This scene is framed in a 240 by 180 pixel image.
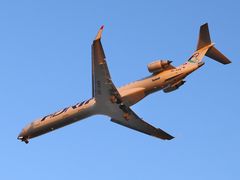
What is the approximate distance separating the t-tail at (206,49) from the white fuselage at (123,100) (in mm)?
2572

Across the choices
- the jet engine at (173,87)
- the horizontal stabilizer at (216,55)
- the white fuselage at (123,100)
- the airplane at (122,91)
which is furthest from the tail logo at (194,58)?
the jet engine at (173,87)

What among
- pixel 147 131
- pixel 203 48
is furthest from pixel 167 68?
pixel 147 131

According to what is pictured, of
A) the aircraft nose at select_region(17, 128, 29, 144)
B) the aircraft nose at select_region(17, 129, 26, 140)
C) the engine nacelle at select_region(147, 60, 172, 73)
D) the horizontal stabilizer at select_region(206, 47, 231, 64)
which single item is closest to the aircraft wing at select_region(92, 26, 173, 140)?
the engine nacelle at select_region(147, 60, 172, 73)

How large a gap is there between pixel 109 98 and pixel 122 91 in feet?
6.41

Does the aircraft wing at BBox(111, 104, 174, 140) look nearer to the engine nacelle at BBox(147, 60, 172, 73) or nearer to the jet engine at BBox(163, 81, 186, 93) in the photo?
the jet engine at BBox(163, 81, 186, 93)

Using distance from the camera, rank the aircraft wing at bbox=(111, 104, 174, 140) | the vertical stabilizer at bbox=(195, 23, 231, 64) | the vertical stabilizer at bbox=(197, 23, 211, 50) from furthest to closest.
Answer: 1. the vertical stabilizer at bbox=(197, 23, 211, 50)
2. the vertical stabilizer at bbox=(195, 23, 231, 64)
3. the aircraft wing at bbox=(111, 104, 174, 140)

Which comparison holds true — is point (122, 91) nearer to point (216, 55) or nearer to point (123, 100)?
point (123, 100)

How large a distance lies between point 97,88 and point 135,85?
13.1ft

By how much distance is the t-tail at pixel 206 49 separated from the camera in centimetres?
5876

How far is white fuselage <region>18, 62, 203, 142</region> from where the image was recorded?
55938 mm

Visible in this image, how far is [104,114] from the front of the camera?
60.1 metres

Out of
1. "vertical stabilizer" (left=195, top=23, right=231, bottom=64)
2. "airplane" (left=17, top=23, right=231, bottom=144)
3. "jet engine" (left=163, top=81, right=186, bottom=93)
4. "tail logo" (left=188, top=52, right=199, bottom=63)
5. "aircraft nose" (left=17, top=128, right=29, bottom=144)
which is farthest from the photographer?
"aircraft nose" (left=17, top=128, right=29, bottom=144)

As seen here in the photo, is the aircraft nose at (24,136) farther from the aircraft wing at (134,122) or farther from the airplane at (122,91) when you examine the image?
the aircraft wing at (134,122)

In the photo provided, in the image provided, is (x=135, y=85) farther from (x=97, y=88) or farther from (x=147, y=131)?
(x=147, y=131)
